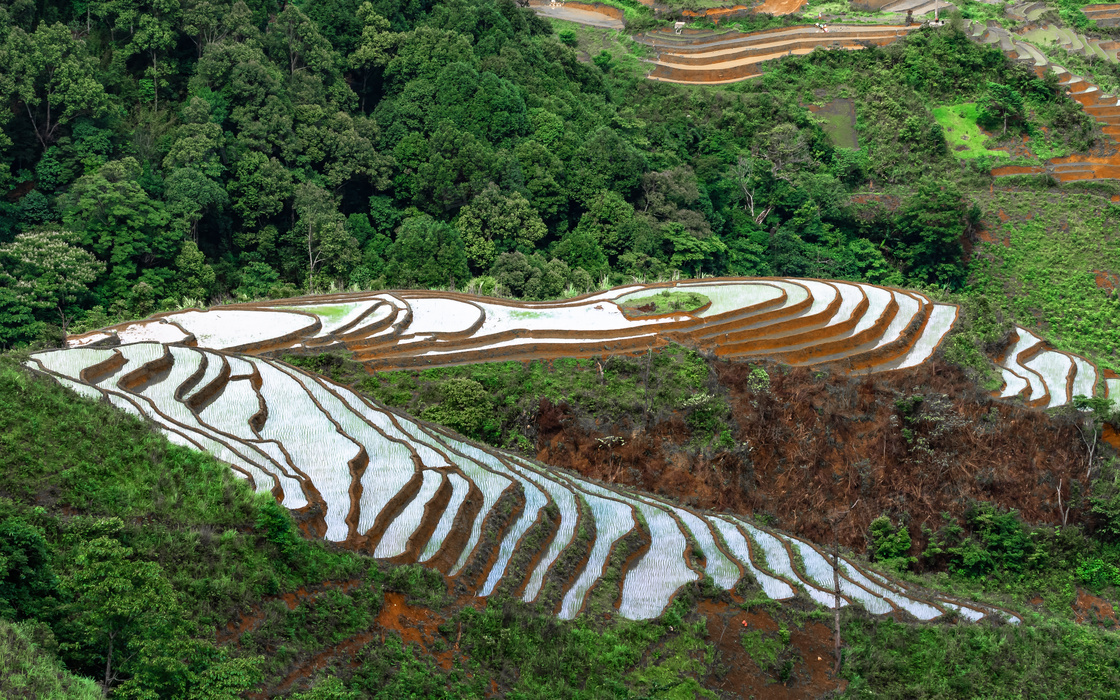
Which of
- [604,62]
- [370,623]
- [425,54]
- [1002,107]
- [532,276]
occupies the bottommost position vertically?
[370,623]

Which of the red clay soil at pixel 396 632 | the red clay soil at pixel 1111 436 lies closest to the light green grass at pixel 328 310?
the red clay soil at pixel 396 632

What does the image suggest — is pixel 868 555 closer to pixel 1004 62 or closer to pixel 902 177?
pixel 902 177

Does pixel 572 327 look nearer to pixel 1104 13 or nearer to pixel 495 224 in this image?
pixel 495 224

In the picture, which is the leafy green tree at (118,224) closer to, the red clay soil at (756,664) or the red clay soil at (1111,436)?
the red clay soil at (756,664)

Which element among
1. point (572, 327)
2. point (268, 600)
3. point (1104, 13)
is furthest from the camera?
point (1104, 13)

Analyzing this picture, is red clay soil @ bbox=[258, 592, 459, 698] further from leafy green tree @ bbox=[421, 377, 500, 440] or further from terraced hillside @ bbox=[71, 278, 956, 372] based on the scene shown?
terraced hillside @ bbox=[71, 278, 956, 372]

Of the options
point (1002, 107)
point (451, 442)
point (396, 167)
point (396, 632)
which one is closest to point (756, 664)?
point (396, 632)
